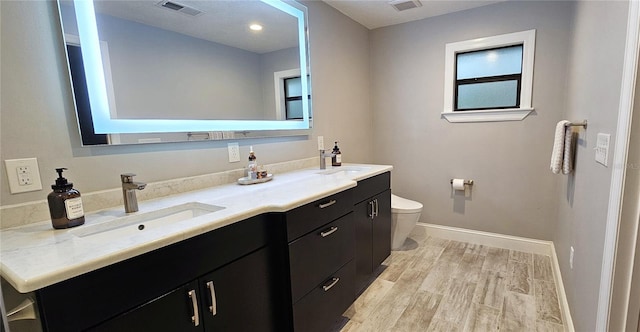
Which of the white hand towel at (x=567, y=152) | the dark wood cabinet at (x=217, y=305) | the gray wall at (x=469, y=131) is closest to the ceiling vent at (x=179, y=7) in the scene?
the dark wood cabinet at (x=217, y=305)

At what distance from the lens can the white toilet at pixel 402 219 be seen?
254 centimetres

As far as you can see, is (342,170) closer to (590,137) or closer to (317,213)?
(317,213)

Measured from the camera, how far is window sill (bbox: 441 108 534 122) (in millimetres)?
2541

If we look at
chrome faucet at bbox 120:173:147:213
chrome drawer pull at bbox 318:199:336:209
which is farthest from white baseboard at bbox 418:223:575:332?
chrome faucet at bbox 120:173:147:213

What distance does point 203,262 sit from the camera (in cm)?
98

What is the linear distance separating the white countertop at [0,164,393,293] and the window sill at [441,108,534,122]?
1.83m

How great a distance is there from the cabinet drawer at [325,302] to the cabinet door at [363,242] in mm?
221

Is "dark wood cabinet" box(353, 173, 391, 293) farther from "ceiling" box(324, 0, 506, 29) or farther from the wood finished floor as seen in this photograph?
"ceiling" box(324, 0, 506, 29)

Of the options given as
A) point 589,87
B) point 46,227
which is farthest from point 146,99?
point 589,87

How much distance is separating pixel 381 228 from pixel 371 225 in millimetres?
203

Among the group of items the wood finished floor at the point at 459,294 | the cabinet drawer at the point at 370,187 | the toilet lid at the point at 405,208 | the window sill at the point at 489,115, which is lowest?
the wood finished floor at the point at 459,294

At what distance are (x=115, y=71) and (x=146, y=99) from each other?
16 centimetres

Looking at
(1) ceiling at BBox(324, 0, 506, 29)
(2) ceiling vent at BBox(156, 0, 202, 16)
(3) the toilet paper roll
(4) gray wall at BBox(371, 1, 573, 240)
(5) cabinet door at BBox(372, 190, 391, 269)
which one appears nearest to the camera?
(2) ceiling vent at BBox(156, 0, 202, 16)

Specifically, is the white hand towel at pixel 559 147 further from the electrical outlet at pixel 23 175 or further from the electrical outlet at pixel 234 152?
the electrical outlet at pixel 23 175
